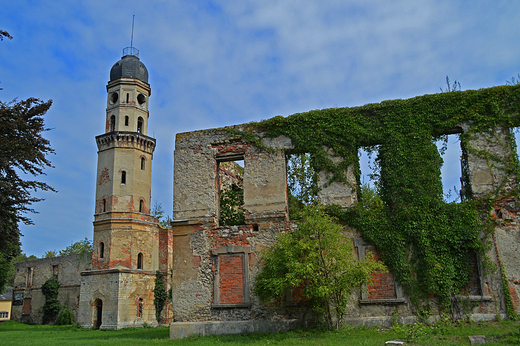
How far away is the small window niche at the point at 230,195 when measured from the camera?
1420 centimetres

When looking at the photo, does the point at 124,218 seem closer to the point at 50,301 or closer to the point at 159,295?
the point at 159,295

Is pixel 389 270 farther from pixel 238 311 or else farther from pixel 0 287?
pixel 0 287

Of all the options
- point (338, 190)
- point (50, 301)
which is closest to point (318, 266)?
point (338, 190)

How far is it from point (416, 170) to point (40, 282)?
118ft

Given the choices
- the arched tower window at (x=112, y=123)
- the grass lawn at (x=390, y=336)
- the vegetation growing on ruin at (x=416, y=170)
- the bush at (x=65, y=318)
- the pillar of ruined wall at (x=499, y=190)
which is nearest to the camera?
the grass lawn at (x=390, y=336)

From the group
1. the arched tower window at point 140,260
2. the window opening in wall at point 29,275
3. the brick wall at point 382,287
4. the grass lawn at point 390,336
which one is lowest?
the grass lawn at point 390,336

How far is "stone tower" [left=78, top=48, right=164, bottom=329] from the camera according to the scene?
25.5 meters

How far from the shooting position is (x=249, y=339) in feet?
36.3

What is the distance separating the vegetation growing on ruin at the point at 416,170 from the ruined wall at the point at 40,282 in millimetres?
27235

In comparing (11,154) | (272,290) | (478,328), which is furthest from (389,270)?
→ (11,154)

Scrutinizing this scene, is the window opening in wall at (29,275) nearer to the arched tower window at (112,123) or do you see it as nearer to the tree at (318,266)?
the arched tower window at (112,123)

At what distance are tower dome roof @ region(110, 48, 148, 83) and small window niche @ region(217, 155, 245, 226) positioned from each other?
15749mm

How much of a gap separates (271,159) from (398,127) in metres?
4.04

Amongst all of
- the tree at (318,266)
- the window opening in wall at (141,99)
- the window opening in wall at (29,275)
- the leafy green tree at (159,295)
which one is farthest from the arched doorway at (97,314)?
the tree at (318,266)
